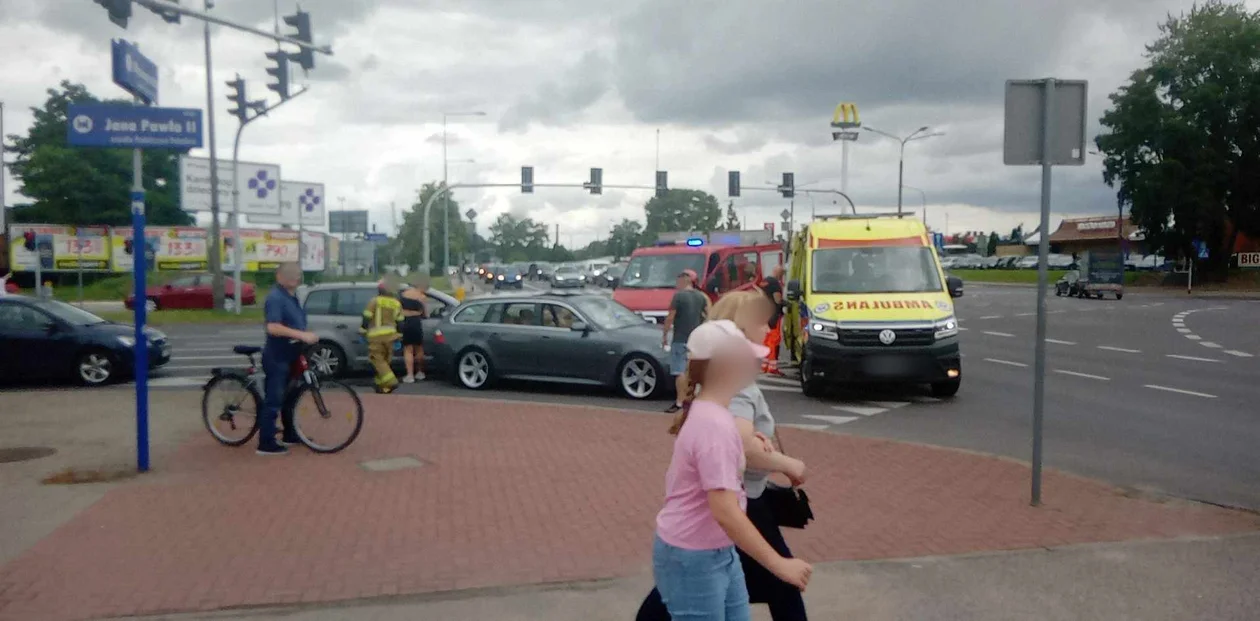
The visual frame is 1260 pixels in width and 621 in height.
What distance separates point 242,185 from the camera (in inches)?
1644

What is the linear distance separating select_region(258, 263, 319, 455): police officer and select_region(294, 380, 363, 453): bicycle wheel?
5.3 inches

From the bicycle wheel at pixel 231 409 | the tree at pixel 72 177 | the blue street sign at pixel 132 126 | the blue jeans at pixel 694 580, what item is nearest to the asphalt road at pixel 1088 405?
the bicycle wheel at pixel 231 409

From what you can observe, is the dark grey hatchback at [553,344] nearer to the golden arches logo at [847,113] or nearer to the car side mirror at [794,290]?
the car side mirror at [794,290]

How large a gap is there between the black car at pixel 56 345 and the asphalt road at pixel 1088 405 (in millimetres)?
879

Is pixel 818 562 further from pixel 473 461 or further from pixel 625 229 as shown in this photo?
pixel 625 229

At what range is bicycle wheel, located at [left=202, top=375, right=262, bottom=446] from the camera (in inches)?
380

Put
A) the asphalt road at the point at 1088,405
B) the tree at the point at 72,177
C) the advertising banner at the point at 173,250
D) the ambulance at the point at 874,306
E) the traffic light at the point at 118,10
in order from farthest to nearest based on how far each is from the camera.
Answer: the tree at the point at 72,177 < the advertising banner at the point at 173,250 < the ambulance at the point at 874,306 < the traffic light at the point at 118,10 < the asphalt road at the point at 1088,405

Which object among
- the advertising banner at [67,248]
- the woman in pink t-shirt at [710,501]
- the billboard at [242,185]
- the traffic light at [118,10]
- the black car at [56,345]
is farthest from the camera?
the advertising banner at [67,248]

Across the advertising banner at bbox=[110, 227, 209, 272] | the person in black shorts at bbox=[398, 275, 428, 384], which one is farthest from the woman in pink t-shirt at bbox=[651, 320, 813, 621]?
the advertising banner at bbox=[110, 227, 209, 272]

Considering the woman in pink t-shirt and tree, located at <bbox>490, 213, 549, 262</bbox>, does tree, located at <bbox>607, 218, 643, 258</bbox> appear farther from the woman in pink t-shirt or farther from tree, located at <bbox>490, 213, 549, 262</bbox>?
the woman in pink t-shirt

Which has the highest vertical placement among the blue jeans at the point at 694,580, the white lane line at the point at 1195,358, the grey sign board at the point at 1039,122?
the grey sign board at the point at 1039,122

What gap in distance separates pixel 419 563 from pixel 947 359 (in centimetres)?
918

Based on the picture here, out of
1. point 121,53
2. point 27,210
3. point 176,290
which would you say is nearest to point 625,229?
point 27,210

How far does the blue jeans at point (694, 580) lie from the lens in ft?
10.8
